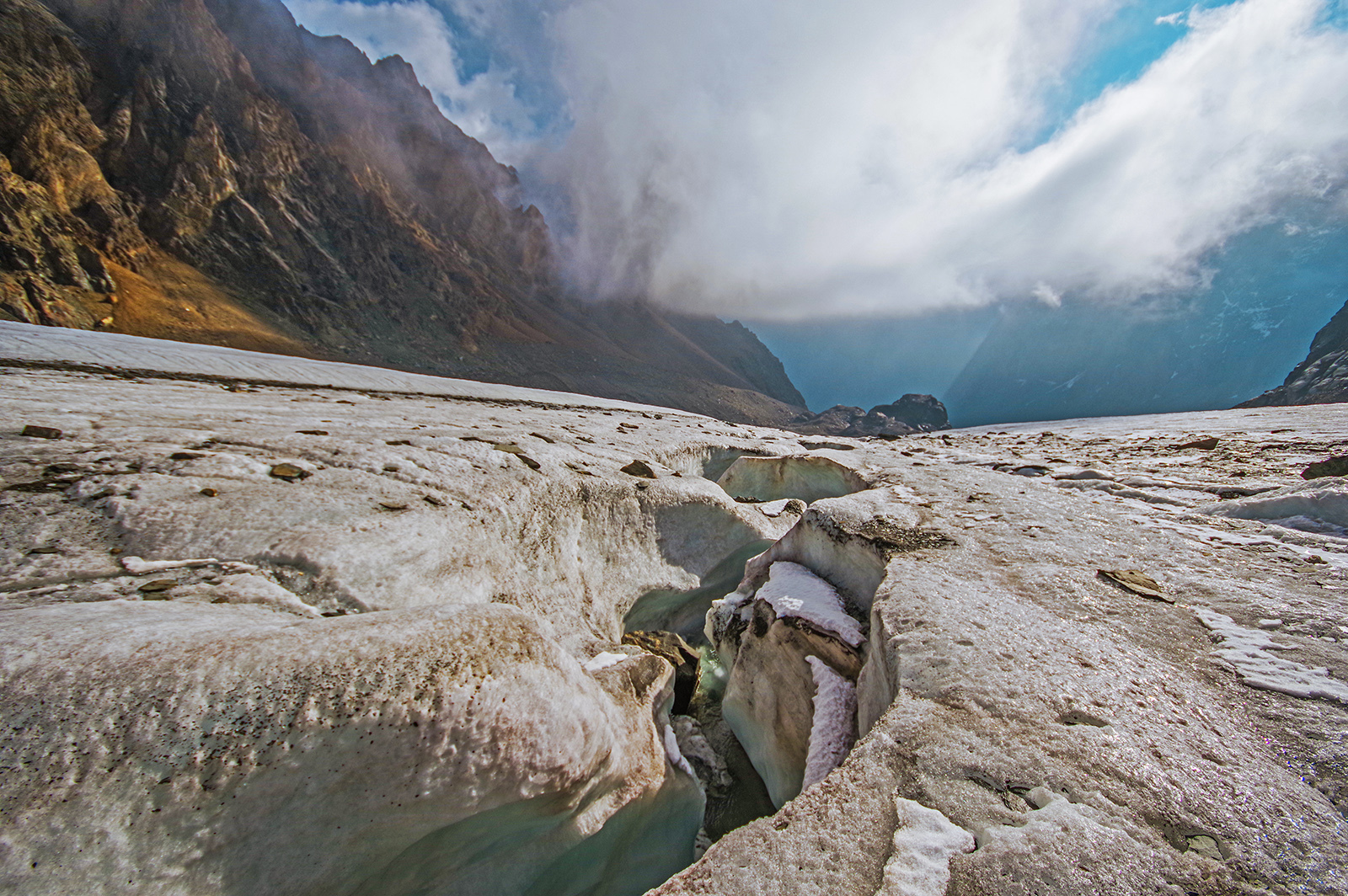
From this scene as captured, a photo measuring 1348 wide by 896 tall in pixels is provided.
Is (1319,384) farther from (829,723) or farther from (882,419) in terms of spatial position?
(829,723)

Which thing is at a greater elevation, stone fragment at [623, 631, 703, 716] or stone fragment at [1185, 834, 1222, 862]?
stone fragment at [1185, 834, 1222, 862]

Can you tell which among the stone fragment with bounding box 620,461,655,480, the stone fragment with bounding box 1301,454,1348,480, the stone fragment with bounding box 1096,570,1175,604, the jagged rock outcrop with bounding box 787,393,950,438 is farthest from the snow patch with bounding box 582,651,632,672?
the jagged rock outcrop with bounding box 787,393,950,438

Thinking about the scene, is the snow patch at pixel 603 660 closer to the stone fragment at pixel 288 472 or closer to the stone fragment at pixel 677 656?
the stone fragment at pixel 677 656

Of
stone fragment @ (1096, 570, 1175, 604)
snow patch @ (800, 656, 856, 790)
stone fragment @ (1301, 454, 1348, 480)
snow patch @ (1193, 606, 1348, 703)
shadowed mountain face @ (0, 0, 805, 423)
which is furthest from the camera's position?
shadowed mountain face @ (0, 0, 805, 423)

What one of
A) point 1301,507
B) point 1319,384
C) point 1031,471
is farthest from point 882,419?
point 1301,507

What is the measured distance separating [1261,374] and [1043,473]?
7145 inches

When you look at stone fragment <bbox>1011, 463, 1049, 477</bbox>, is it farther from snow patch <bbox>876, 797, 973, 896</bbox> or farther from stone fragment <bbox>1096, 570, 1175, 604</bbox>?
snow patch <bbox>876, 797, 973, 896</bbox>

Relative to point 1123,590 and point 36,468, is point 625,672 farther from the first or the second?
point 36,468

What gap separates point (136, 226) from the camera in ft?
126

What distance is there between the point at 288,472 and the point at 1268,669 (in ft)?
21.2

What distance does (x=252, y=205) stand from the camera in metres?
47.9

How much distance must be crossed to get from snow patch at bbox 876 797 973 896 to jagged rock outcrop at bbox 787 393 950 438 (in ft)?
244

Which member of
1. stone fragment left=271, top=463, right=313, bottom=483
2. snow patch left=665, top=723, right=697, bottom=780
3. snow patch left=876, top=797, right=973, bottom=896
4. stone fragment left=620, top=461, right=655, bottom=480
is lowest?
snow patch left=665, top=723, right=697, bottom=780

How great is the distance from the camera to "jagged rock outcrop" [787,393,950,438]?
271 feet
